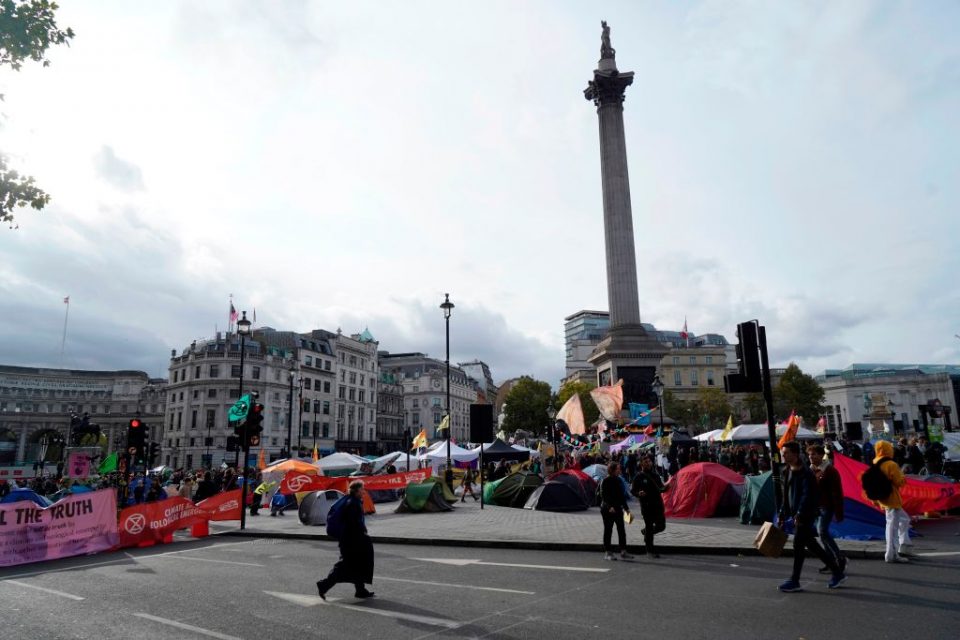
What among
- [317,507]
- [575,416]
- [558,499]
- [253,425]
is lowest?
[317,507]

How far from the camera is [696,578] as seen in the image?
9102 mm

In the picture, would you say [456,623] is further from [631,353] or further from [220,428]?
[220,428]

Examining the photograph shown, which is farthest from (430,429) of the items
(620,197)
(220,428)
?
(620,197)

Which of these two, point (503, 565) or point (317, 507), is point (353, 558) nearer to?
point (503, 565)

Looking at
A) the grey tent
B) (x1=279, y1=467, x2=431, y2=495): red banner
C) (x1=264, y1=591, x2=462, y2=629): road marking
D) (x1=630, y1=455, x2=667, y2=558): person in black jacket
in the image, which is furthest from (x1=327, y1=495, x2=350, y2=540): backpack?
(x1=279, y1=467, x2=431, y2=495): red banner

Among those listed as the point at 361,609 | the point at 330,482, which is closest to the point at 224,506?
the point at 330,482

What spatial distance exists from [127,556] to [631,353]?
3977 cm

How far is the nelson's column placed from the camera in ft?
159

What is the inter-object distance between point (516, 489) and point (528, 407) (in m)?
80.4

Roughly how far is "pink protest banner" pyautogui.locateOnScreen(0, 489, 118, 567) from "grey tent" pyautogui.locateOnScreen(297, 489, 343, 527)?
5416 mm

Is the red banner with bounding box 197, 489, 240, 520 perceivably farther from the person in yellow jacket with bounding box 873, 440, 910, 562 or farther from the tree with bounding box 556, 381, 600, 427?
the tree with bounding box 556, 381, 600, 427

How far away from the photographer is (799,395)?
3324 inches

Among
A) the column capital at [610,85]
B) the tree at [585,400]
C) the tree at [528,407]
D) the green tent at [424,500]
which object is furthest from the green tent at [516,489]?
the tree at [528,407]

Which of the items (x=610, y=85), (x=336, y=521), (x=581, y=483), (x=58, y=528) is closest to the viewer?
(x=336, y=521)
